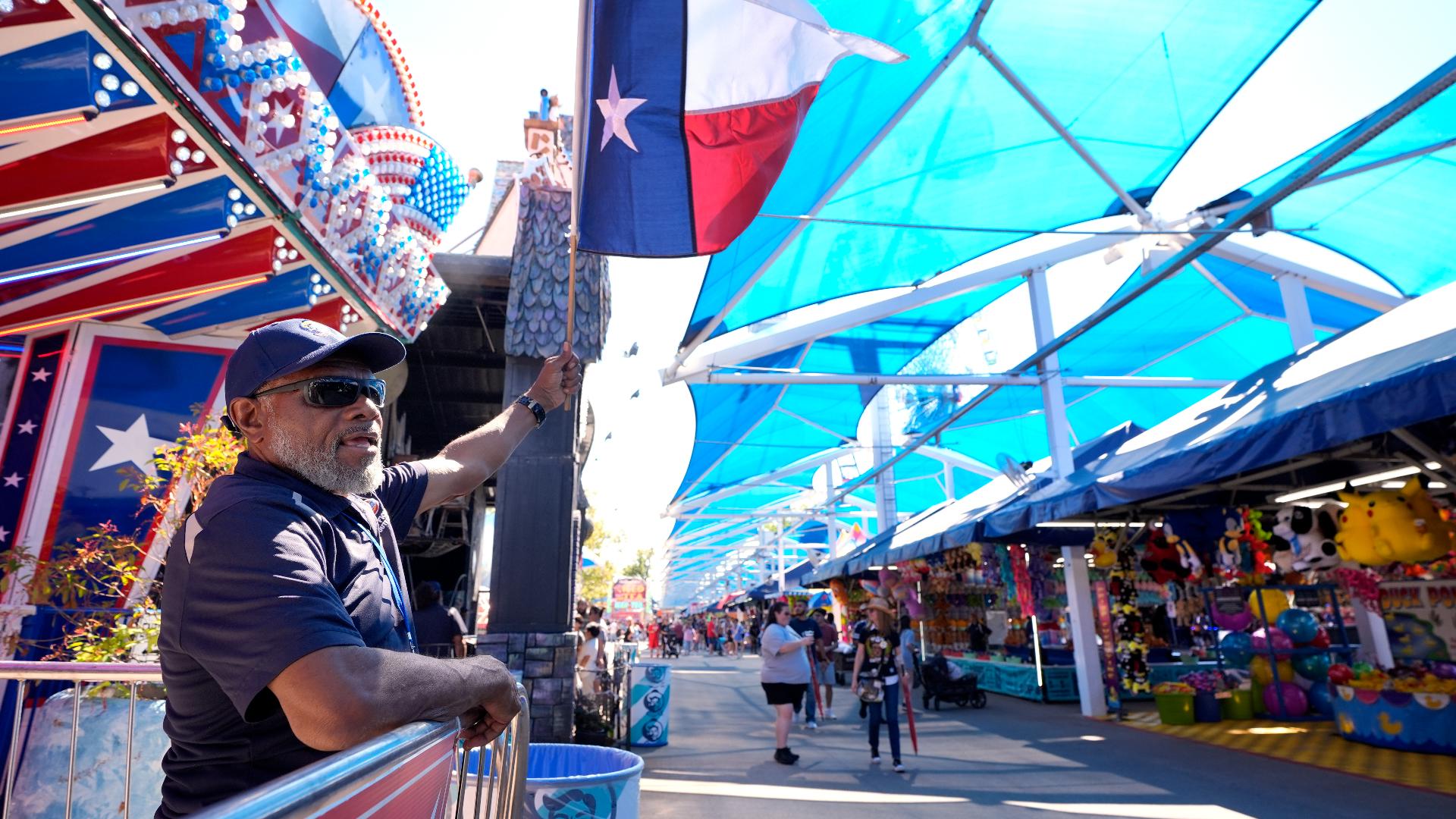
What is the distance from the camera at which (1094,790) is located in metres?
6.77

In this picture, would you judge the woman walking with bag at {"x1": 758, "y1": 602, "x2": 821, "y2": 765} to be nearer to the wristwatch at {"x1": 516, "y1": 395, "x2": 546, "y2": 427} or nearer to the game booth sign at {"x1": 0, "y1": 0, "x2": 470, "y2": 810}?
the game booth sign at {"x1": 0, "y1": 0, "x2": 470, "y2": 810}

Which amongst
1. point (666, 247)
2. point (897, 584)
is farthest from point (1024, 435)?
point (666, 247)

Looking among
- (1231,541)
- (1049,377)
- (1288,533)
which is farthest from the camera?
(1049,377)

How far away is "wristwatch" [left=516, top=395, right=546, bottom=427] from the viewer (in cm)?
312

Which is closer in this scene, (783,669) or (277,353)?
(277,353)

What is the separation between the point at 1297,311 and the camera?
32.2 ft

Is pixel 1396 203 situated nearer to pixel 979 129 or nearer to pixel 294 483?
pixel 979 129

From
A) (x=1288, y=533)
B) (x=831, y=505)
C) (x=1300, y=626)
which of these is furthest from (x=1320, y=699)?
(x=831, y=505)

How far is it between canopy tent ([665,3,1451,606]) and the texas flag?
3895 millimetres

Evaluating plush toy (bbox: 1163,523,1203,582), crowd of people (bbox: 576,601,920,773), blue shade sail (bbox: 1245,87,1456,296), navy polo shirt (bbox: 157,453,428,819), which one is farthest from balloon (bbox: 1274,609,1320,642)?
navy polo shirt (bbox: 157,453,428,819)

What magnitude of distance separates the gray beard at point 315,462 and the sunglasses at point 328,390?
6 cm

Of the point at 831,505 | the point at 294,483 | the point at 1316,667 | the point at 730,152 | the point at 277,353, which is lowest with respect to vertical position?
the point at 1316,667

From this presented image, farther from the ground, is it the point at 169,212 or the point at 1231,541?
the point at 169,212

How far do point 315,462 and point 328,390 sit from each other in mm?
163
